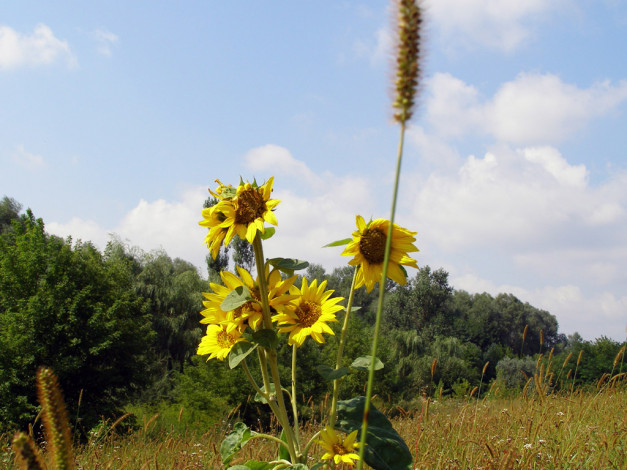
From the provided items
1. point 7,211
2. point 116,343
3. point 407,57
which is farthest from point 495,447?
point 7,211

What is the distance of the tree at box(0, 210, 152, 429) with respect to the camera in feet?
61.5

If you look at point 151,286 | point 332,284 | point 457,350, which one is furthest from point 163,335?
point 332,284

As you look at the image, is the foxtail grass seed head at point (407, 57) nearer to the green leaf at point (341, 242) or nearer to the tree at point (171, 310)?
the green leaf at point (341, 242)

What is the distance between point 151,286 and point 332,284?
3361 centimetres

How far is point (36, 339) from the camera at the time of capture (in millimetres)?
19391

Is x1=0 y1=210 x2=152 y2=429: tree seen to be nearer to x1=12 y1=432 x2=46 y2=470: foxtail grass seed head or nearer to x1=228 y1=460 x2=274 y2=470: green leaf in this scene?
x1=228 y1=460 x2=274 y2=470: green leaf

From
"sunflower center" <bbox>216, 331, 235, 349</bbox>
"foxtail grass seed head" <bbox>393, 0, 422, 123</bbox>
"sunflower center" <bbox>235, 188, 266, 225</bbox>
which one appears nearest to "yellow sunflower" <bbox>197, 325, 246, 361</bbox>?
"sunflower center" <bbox>216, 331, 235, 349</bbox>

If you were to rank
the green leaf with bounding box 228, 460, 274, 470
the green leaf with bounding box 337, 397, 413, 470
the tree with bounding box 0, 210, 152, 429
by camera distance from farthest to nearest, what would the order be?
the tree with bounding box 0, 210, 152, 429, the green leaf with bounding box 228, 460, 274, 470, the green leaf with bounding box 337, 397, 413, 470

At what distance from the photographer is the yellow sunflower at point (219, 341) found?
70.5 inches

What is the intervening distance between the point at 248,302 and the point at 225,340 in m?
0.22

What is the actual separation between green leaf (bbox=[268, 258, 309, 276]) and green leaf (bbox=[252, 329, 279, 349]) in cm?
21

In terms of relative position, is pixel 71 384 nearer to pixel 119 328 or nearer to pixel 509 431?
pixel 119 328

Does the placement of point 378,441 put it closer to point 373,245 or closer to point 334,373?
point 334,373

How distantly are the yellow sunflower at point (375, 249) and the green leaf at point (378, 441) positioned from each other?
0.44m
